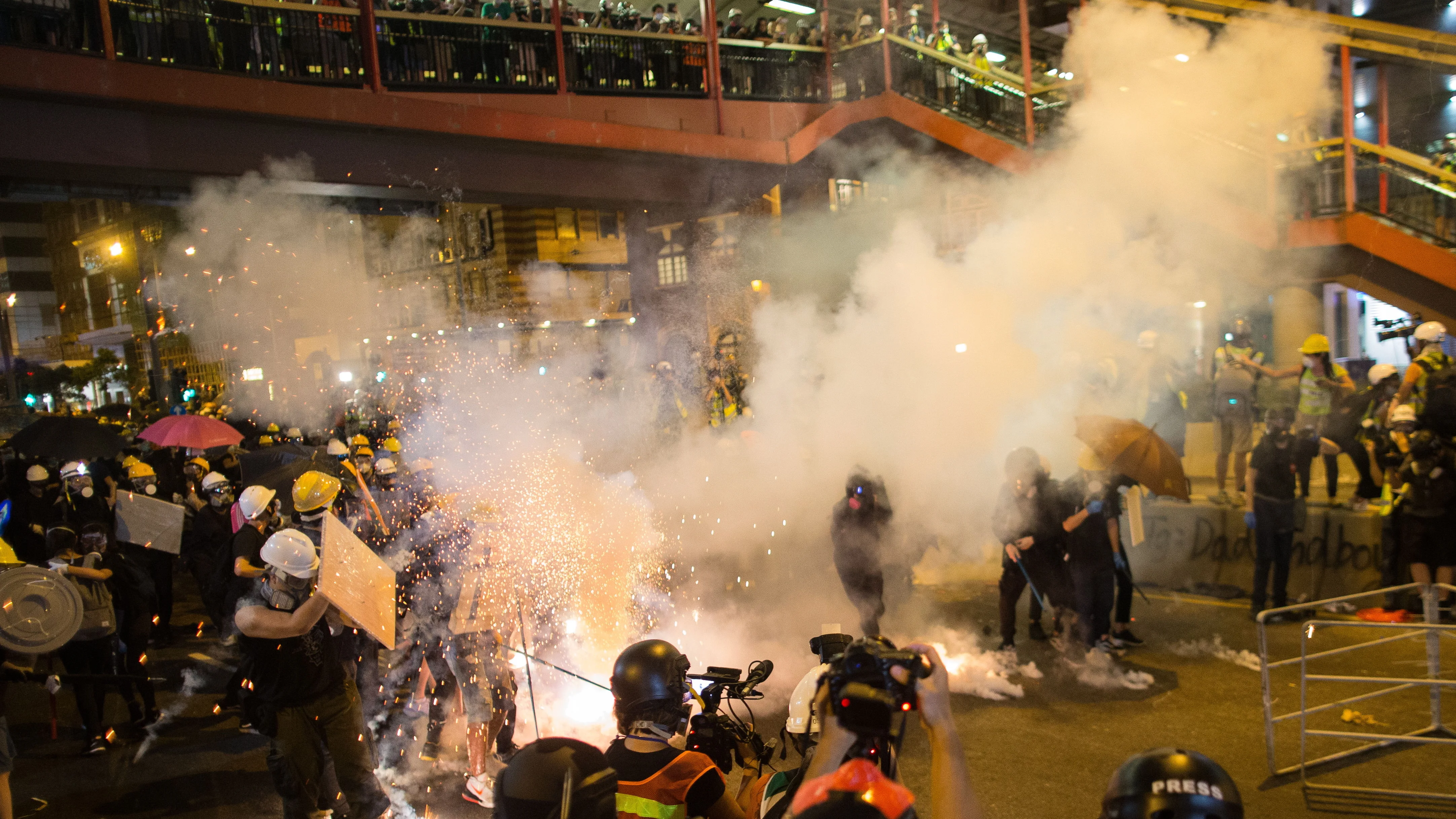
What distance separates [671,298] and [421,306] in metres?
15.3

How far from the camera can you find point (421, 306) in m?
25.8

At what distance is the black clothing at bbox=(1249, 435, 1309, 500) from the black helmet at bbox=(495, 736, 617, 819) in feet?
20.1

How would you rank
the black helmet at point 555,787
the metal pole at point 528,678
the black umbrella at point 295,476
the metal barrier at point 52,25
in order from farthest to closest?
1. the metal barrier at point 52,25
2. the black umbrella at point 295,476
3. the metal pole at point 528,678
4. the black helmet at point 555,787

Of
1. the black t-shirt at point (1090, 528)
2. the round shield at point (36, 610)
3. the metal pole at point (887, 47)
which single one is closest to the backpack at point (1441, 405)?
the black t-shirt at point (1090, 528)

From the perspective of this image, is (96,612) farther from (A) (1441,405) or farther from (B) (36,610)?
(A) (1441,405)

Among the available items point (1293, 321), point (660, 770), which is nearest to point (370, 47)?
point (660, 770)

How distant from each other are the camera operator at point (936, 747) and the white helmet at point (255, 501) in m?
4.00

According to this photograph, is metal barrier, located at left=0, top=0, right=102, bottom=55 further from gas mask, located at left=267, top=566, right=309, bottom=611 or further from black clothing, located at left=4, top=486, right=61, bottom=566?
gas mask, located at left=267, top=566, right=309, bottom=611

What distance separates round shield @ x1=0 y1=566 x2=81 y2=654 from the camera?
414 cm

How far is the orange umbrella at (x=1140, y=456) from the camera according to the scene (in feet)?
20.0

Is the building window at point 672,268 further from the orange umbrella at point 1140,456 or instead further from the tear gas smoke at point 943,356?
the orange umbrella at point 1140,456

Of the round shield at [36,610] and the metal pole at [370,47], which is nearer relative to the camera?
the round shield at [36,610]

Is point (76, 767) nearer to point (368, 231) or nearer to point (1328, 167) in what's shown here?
point (1328, 167)

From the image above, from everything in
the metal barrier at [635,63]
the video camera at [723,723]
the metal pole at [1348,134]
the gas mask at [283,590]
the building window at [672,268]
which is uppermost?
the metal barrier at [635,63]
